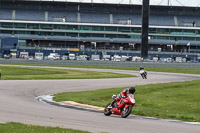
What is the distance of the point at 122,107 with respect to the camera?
15047 millimetres

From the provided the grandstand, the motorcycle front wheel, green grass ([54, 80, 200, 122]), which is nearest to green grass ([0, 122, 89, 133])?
the motorcycle front wheel

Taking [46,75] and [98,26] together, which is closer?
[46,75]

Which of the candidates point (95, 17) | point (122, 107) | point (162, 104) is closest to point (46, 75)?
point (162, 104)

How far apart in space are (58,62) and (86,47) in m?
Answer: 40.6

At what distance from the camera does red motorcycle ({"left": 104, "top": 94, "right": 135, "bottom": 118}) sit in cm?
1462

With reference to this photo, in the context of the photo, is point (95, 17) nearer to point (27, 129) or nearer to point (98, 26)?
point (98, 26)

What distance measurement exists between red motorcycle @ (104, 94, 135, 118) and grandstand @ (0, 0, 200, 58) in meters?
99.0

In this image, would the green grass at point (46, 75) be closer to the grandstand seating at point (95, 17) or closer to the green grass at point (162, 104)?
the green grass at point (162, 104)

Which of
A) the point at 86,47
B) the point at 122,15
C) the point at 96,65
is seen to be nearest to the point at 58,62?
the point at 96,65

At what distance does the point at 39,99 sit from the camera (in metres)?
21.0

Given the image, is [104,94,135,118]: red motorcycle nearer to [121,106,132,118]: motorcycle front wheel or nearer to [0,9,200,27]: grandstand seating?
[121,106,132,118]: motorcycle front wheel

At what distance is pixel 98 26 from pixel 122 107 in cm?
10529

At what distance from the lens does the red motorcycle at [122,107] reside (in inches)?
575

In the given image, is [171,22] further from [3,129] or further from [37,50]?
[3,129]
